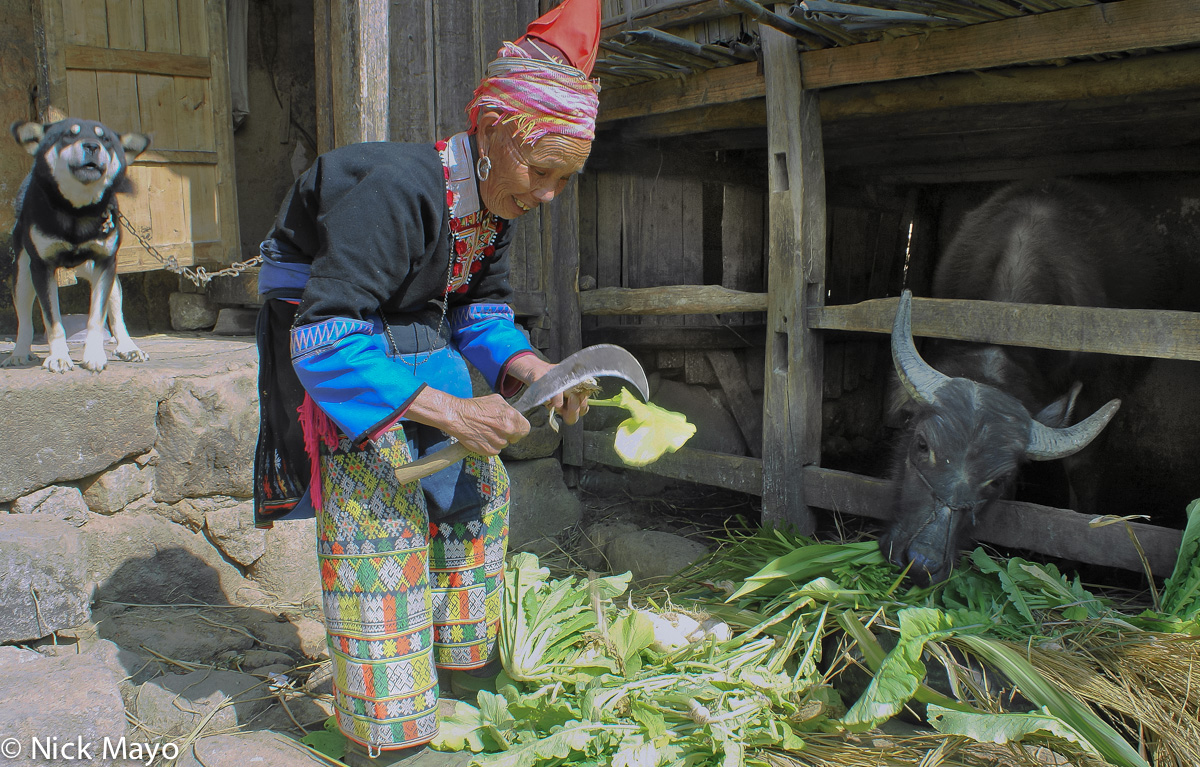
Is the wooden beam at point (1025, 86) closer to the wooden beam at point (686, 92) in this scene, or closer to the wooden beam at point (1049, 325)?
the wooden beam at point (686, 92)

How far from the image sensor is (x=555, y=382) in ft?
6.73

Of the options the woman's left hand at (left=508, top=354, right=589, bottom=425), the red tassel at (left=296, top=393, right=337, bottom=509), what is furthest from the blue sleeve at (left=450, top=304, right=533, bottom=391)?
the red tassel at (left=296, top=393, right=337, bottom=509)

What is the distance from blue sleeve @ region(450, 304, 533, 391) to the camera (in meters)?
2.45

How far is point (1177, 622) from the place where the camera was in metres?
2.56

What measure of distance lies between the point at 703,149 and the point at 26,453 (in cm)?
400

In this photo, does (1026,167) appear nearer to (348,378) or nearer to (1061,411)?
(1061,411)

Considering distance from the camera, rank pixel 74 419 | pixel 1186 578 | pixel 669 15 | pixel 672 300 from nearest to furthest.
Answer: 1. pixel 1186 578
2. pixel 74 419
3. pixel 669 15
4. pixel 672 300

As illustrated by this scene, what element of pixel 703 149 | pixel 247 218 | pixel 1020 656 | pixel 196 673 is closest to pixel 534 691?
pixel 196 673

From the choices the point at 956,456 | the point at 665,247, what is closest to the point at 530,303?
the point at 665,247

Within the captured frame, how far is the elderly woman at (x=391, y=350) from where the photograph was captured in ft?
6.18

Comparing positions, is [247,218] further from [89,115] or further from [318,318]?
[318,318]

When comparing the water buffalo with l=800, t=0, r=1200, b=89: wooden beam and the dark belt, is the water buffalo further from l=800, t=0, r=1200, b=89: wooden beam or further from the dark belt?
the dark belt

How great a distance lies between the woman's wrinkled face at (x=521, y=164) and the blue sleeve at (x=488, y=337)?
42 centimetres

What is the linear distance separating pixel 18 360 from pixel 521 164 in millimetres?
2935
